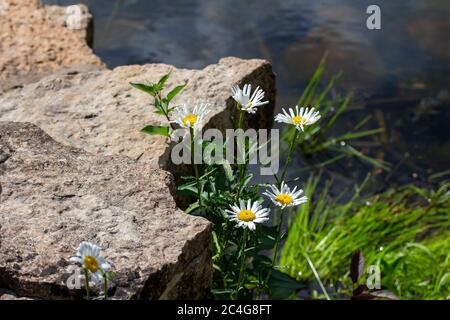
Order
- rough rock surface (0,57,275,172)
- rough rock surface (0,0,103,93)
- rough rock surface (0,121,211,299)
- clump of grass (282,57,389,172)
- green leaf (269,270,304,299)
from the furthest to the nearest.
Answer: clump of grass (282,57,389,172), rough rock surface (0,0,103,93), rough rock surface (0,57,275,172), green leaf (269,270,304,299), rough rock surface (0,121,211,299)

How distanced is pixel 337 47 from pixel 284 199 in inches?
117

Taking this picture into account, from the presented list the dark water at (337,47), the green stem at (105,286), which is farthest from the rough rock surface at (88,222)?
the dark water at (337,47)

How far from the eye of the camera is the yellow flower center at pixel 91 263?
1.65 meters

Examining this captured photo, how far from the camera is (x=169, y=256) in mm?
1892

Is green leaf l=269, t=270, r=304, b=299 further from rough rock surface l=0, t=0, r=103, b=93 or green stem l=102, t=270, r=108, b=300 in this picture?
rough rock surface l=0, t=0, r=103, b=93

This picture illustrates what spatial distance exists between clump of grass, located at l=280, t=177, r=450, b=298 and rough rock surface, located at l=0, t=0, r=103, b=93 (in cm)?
118

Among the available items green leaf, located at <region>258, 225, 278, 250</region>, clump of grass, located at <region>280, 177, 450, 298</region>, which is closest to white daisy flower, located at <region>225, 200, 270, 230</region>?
green leaf, located at <region>258, 225, 278, 250</region>

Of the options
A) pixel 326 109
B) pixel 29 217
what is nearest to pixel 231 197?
pixel 29 217

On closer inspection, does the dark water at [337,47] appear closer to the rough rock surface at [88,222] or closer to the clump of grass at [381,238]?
the clump of grass at [381,238]

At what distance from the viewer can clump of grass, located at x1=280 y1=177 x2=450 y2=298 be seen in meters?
3.19

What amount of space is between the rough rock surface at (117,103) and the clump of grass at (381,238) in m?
0.75

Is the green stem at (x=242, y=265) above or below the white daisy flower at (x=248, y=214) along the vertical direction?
below
